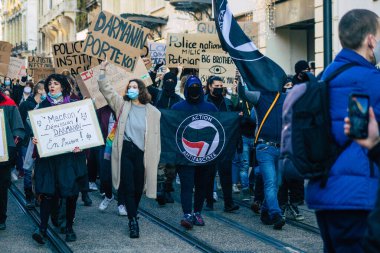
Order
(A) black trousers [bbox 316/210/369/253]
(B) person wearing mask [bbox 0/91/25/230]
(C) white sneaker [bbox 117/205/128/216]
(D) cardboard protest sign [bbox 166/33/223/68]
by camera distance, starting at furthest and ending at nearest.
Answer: (D) cardboard protest sign [bbox 166/33/223/68], (C) white sneaker [bbox 117/205/128/216], (B) person wearing mask [bbox 0/91/25/230], (A) black trousers [bbox 316/210/369/253]

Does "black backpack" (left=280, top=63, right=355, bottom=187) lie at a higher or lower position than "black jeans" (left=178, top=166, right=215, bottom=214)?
higher

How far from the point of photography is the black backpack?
363 centimetres

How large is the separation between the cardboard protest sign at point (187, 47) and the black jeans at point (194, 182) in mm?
5463

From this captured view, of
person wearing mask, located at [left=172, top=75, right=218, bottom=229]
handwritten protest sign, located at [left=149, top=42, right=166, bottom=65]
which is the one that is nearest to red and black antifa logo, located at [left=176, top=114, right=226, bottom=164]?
person wearing mask, located at [left=172, top=75, right=218, bottom=229]

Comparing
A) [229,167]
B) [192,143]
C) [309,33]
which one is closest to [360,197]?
[192,143]

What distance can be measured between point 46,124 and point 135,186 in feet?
3.84

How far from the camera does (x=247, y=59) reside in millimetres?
7895

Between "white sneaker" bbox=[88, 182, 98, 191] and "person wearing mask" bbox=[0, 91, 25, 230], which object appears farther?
"white sneaker" bbox=[88, 182, 98, 191]

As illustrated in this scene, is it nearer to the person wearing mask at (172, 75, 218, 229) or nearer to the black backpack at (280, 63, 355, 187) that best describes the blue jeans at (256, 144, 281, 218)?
the person wearing mask at (172, 75, 218, 229)

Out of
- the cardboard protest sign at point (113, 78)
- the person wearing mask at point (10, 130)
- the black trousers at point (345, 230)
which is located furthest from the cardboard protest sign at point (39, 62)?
the black trousers at point (345, 230)

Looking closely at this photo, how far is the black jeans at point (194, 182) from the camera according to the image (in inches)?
341

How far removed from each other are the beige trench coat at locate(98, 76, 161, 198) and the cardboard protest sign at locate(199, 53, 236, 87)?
5.22 metres

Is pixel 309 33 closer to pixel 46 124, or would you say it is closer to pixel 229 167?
pixel 229 167

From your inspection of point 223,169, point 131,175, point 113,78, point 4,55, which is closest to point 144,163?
point 131,175
